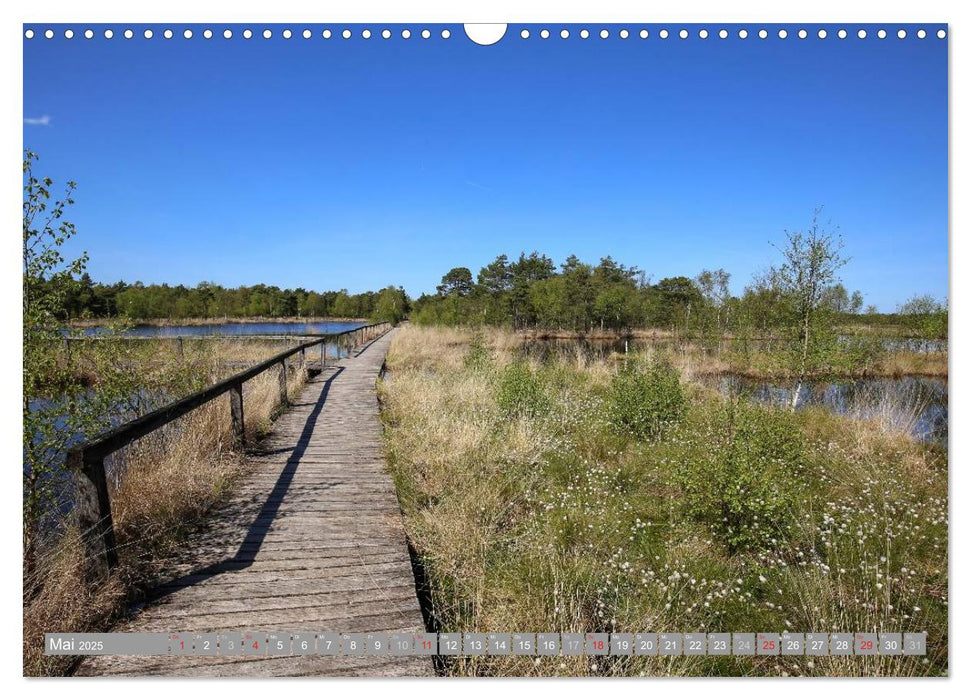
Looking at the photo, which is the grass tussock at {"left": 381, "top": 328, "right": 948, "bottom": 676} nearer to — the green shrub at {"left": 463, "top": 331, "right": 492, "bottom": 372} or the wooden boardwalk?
the wooden boardwalk

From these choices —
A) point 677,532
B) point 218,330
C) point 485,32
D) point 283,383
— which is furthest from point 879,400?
point 218,330

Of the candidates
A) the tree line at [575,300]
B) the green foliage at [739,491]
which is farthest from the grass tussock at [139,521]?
the tree line at [575,300]

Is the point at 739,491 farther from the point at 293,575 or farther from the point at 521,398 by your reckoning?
the point at 521,398

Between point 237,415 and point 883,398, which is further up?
point 237,415

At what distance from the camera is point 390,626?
2514mm

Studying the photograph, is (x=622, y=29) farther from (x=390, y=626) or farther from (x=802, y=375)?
(x=802, y=375)

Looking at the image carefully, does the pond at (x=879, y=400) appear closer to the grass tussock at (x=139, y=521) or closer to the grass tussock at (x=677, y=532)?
the grass tussock at (x=677, y=532)

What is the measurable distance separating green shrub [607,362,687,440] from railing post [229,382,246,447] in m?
5.51

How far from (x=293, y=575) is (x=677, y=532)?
328 centimetres

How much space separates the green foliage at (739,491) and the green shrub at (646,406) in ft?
8.70

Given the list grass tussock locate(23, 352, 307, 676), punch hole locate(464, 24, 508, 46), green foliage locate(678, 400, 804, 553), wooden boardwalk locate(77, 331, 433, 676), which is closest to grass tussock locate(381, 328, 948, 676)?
green foliage locate(678, 400, 804, 553)

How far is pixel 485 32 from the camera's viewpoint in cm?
205
